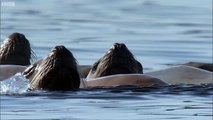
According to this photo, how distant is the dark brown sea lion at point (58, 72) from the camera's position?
12.1m

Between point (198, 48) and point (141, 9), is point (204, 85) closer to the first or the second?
point (198, 48)

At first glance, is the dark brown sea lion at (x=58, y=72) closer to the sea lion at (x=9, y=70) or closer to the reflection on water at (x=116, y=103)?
the reflection on water at (x=116, y=103)

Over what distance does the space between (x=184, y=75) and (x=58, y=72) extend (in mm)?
1771

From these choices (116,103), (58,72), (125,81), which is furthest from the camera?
(125,81)

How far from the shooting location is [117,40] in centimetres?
1984

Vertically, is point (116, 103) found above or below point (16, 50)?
below

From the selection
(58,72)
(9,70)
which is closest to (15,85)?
(58,72)

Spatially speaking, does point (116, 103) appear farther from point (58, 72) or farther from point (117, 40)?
point (117, 40)

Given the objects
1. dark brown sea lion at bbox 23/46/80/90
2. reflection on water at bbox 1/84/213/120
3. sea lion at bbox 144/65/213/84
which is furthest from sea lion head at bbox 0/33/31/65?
reflection on water at bbox 1/84/213/120

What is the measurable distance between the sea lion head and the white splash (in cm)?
125

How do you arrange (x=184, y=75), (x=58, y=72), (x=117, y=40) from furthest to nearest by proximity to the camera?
1. (x=117, y=40)
2. (x=184, y=75)
3. (x=58, y=72)

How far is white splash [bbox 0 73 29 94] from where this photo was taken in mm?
12156

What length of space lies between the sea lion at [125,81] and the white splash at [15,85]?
2.19ft

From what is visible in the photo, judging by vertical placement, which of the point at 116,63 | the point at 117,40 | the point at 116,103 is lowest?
the point at 117,40
